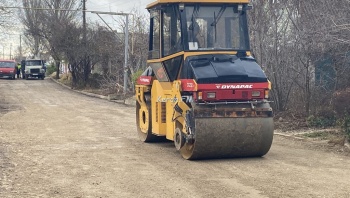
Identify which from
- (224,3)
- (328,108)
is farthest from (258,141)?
(328,108)

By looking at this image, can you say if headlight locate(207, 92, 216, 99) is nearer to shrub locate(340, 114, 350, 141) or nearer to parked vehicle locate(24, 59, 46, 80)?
shrub locate(340, 114, 350, 141)

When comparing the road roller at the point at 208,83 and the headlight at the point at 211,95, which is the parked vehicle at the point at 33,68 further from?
the headlight at the point at 211,95

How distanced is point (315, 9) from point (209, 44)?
5261 mm

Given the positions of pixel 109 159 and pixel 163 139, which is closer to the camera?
pixel 109 159

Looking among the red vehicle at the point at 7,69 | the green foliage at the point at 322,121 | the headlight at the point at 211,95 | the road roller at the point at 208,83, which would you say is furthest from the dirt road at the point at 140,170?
the red vehicle at the point at 7,69

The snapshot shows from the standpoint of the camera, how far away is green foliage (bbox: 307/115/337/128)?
51.6ft

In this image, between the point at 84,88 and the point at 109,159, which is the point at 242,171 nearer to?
the point at 109,159

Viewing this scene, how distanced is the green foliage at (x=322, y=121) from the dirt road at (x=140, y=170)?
146 cm

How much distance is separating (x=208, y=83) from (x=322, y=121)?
19.8 ft

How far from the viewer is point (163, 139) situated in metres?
14.3

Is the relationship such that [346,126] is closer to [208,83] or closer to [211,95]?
[211,95]

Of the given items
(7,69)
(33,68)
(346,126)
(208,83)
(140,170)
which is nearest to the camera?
(140,170)

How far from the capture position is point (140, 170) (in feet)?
33.6

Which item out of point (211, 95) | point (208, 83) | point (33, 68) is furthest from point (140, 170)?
point (33, 68)
